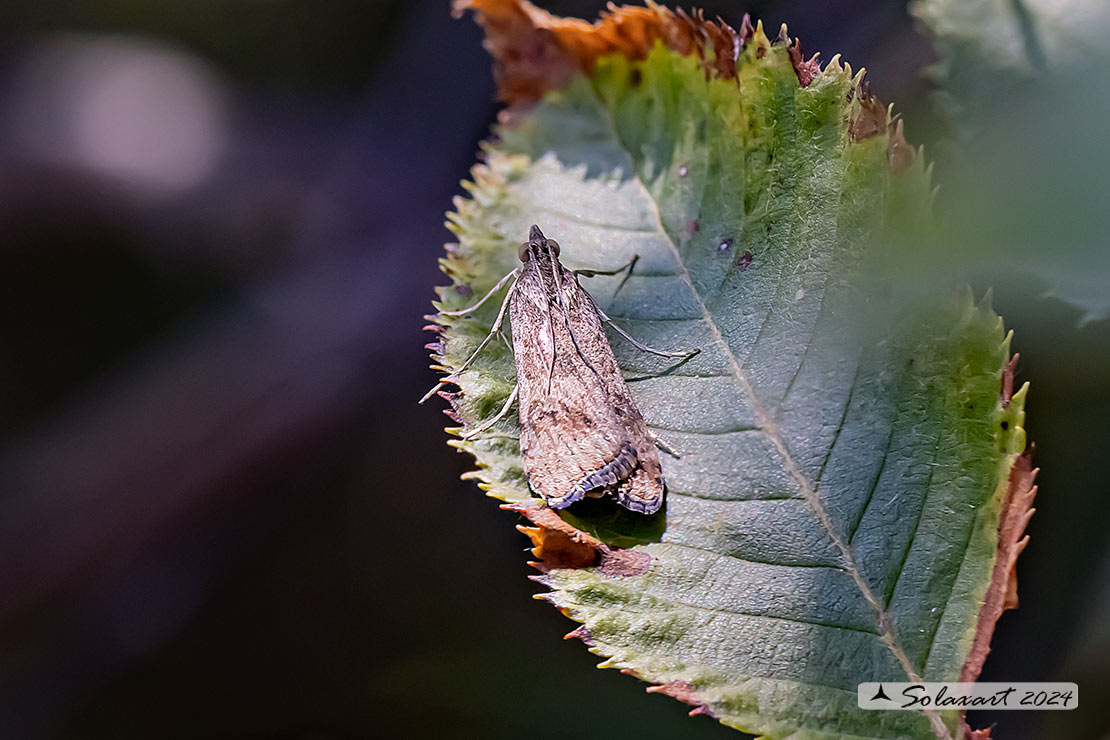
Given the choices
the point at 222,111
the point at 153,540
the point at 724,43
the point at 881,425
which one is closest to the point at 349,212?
the point at 222,111

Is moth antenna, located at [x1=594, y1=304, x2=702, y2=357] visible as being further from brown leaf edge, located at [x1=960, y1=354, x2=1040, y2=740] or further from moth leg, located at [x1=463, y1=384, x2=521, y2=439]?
brown leaf edge, located at [x1=960, y1=354, x2=1040, y2=740]

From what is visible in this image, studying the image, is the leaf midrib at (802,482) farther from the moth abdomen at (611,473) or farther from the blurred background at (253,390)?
the blurred background at (253,390)

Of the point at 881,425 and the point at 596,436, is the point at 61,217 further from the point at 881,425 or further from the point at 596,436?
the point at 881,425

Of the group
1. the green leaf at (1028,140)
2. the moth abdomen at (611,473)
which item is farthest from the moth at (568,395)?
the green leaf at (1028,140)

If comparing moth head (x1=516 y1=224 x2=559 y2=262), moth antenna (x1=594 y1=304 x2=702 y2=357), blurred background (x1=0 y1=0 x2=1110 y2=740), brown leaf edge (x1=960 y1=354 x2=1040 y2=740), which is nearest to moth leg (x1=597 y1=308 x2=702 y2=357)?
moth antenna (x1=594 y1=304 x2=702 y2=357)

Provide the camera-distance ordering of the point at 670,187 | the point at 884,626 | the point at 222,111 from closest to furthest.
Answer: the point at 884,626, the point at 670,187, the point at 222,111

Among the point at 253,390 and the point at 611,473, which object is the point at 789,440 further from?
the point at 253,390
